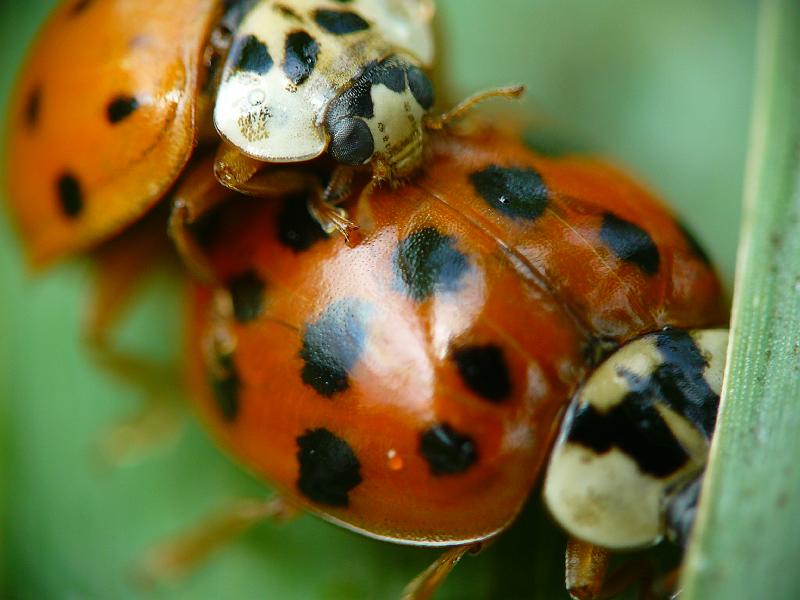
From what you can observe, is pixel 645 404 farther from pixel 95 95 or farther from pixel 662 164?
pixel 95 95

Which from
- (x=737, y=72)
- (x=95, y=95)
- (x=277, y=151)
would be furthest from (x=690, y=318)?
(x=95, y=95)

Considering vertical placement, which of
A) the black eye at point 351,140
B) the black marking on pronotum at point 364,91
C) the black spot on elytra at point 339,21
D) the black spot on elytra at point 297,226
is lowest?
the black spot on elytra at point 297,226

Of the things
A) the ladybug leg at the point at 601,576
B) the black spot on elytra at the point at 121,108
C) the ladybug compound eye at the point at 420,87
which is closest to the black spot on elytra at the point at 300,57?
the ladybug compound eye at the point at 420,87

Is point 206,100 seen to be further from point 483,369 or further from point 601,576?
point 601,576

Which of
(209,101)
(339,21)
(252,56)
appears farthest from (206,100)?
(339,21)

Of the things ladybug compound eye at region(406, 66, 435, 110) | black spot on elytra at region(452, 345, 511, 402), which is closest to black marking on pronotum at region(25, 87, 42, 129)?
ladybug compound eye at region(406, 66, 435, 110)

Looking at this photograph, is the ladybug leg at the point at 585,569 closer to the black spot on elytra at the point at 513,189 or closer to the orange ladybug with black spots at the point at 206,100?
the black spot on elytra at the point at 513,189
